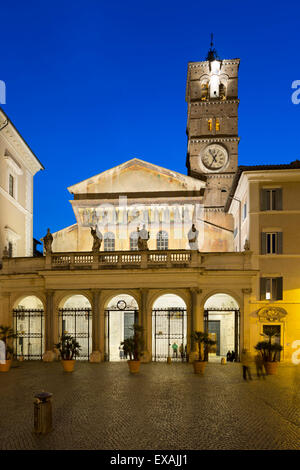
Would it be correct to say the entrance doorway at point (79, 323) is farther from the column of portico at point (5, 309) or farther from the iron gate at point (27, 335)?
the column of portico at point (5, 309)

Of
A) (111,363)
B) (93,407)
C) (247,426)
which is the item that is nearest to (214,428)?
(247,426)

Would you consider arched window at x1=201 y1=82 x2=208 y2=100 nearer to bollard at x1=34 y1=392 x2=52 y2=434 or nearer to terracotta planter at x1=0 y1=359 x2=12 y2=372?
terracotta planter at x1=0 y1=359 x2=12 y2=372

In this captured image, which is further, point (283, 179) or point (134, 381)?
point (283, 179)

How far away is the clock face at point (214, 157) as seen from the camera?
50844 mm

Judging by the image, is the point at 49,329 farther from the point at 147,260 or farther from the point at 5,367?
the point at 147,260

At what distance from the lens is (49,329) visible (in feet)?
89.8

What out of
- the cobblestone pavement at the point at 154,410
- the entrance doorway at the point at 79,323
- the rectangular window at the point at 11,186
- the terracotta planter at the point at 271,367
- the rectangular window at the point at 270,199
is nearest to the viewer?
the cobblestone pavement at the point at 154,410

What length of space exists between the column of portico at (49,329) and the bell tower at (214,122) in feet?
90.2

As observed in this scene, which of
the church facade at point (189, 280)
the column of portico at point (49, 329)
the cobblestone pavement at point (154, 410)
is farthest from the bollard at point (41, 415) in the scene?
the column of portico at point (49, 329)

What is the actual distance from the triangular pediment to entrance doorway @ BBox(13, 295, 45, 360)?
10.2 metres

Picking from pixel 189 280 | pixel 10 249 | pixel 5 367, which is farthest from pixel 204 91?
pixel 5 367
